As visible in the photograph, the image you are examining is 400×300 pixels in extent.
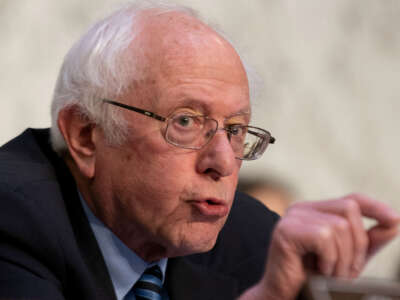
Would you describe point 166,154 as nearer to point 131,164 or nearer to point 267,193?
point 131,164

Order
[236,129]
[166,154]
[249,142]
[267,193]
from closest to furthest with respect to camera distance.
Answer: [166,154]
[236,129]
[249,142]
[267,193]

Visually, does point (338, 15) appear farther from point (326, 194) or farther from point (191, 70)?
Answer: point (191, 70)

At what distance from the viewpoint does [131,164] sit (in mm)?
Result: 1608

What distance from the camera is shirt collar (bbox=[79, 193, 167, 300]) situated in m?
1.68

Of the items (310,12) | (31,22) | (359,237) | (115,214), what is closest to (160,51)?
(115,214)

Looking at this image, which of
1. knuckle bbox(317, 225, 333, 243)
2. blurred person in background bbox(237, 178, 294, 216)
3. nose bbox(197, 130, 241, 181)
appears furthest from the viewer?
blurred person in background bbox(237, 178, 294, 216)

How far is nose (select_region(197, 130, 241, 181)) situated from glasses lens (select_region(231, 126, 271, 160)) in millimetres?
87

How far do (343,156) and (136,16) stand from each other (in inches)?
121

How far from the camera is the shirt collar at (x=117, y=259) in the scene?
66.2 inches

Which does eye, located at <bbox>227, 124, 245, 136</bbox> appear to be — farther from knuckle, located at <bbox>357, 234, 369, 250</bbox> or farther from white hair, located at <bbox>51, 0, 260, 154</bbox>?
knuckle, located at <bbox>357, 234, 369, 250</bbox>

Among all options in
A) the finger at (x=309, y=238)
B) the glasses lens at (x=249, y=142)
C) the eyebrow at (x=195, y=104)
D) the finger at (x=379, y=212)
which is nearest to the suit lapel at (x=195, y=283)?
the glasses lens at (x=249, y=142)

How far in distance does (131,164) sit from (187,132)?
0.54ft

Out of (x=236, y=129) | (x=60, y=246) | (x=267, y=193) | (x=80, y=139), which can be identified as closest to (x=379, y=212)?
(x=236, y=129)

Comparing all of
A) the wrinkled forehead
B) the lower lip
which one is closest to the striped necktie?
the lower lip
